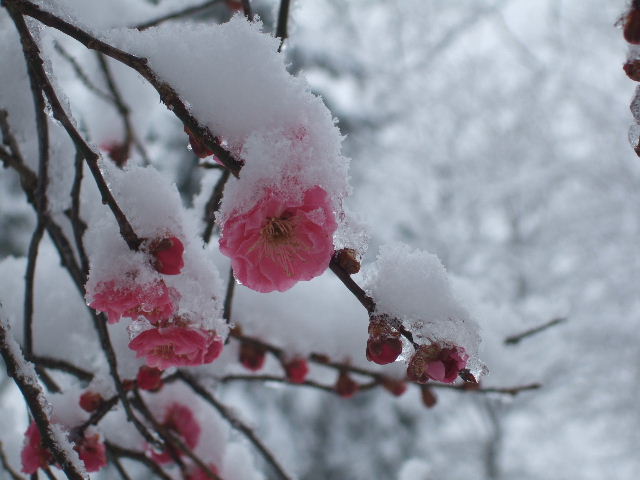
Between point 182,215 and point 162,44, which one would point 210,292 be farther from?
point 162,44

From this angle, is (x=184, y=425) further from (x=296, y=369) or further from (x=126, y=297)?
(x=126, y=297)

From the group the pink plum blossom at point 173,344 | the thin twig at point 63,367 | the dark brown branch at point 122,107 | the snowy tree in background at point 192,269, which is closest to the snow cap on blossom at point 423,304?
the snowy tree in background at point 192,269

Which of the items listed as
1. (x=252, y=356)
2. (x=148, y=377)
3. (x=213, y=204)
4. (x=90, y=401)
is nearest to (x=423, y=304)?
(x=213, y=204)

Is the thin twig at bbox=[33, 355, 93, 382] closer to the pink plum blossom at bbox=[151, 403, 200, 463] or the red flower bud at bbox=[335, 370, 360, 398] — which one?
the pink plum blossom at bbox=[151, 403, 200, 463]

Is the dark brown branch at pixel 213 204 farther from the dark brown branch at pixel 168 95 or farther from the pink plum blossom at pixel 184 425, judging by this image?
the pink plum blossom at pixel 184 425

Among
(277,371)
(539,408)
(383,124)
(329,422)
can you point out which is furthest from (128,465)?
(277,371)
